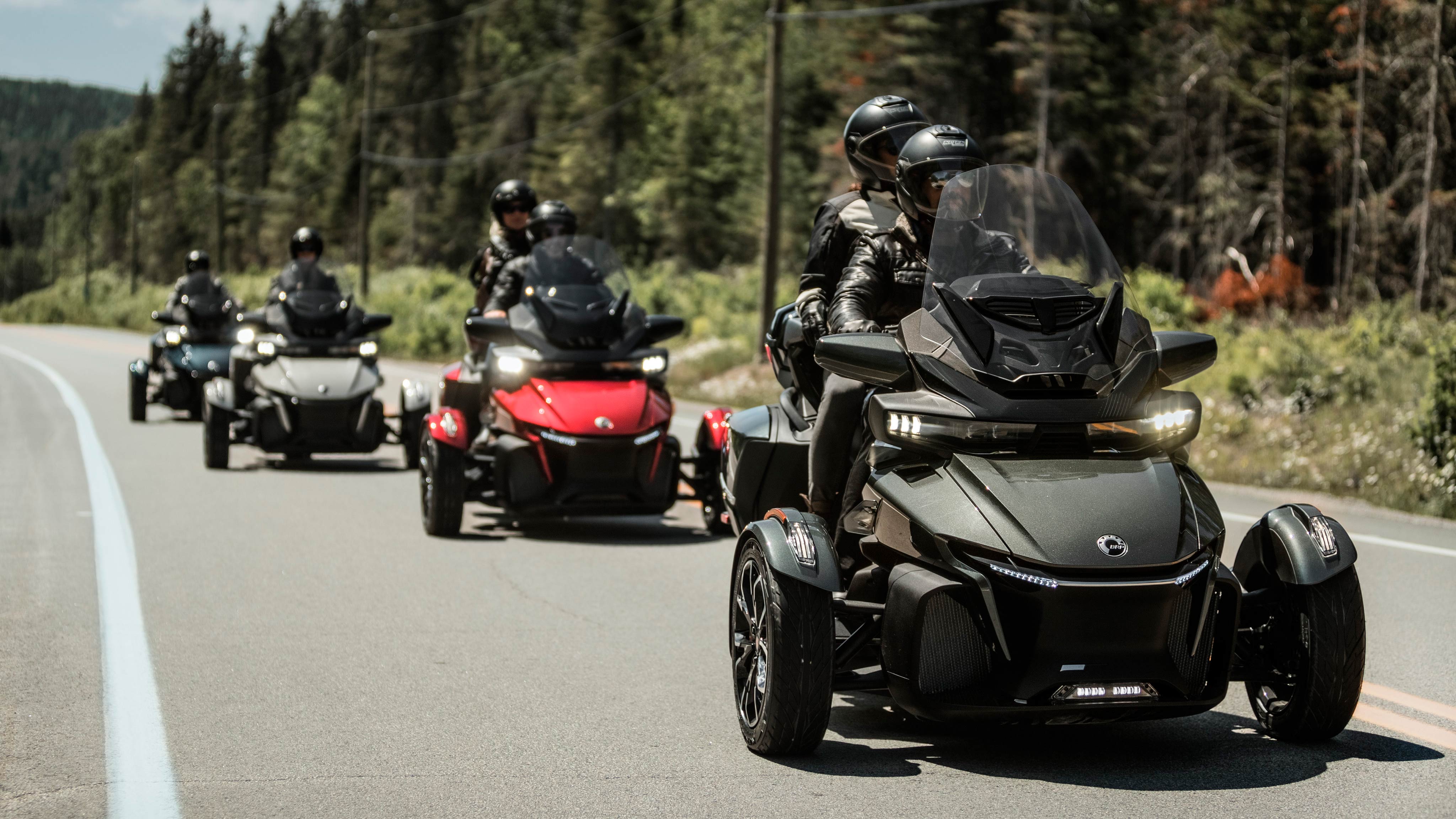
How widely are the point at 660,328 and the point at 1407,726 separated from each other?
20.5ft

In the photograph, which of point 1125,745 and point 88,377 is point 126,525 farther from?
point 88,377

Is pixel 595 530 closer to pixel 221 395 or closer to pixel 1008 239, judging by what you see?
pixel 221 395

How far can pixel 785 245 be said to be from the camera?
5794 cm

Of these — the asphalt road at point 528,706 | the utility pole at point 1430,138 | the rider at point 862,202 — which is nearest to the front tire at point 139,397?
the asphalt road at point 528,706

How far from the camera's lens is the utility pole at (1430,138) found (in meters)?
38.1

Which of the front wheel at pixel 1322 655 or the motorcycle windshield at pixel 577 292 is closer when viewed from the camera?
the front wheel at pixel 1322 655

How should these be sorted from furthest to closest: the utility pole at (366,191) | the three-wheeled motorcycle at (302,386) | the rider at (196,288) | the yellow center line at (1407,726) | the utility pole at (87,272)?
1. the utility pole at (87,272)
2. the utility pole at (366,191)
3. the rider at (196,288)
4. the three-wheeled motorcycle at (302,386)
5. the yellow center line at (1407,726)

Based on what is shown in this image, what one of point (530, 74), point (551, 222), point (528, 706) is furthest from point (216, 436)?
point (530, 74)

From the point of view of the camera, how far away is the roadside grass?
12969mm

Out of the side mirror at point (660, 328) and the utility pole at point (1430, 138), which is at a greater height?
Result: the utility pole at point (1430, 138)

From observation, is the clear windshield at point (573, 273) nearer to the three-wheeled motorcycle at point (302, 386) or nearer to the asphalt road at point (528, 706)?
the asphalt road at point (528, 706)

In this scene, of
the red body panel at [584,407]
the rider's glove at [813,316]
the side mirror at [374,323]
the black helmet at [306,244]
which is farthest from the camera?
the black helmet at [306,244]

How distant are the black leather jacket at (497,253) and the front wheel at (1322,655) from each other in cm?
764

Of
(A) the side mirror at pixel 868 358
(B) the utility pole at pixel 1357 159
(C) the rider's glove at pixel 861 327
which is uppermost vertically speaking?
(B) the utility pole at pixel 1357 159
